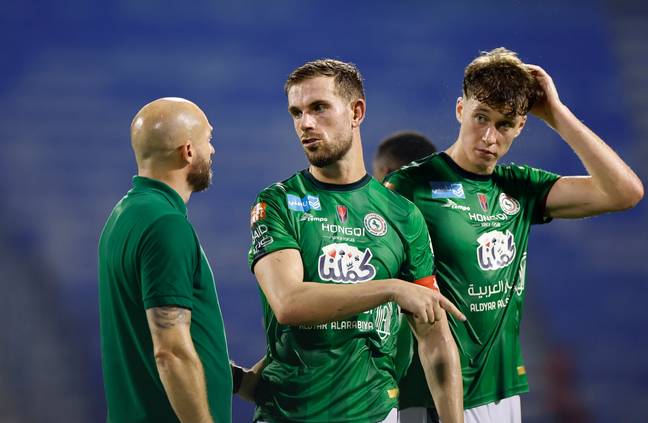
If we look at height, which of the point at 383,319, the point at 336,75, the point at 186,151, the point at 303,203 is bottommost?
the point at 383,319

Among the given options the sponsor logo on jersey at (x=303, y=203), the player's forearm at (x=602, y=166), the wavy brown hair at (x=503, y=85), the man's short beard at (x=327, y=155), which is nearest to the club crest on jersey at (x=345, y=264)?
the sponsor logo on jersey at (x=303, y=203)

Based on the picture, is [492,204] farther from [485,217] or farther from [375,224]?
[375,224]

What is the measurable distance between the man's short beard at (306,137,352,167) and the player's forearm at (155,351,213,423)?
0.71 meters

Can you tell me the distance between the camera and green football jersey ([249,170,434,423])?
8.00ft

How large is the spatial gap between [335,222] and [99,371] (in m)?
2.47

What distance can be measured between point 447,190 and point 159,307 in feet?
3.78

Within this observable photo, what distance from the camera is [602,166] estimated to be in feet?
9.48

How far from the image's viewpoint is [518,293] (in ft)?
9.58

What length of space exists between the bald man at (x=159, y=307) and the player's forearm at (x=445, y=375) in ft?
2.10

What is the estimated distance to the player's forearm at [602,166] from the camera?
2891 millimetres

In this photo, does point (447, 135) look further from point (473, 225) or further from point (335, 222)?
point (335, 222)

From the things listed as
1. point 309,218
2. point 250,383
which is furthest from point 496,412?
point 309,218

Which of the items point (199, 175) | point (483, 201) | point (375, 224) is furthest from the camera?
point (483, 201)

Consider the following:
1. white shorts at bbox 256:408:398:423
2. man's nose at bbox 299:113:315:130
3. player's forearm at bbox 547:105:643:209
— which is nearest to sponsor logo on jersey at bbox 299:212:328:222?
man's nose at bbox 299:113:315:130
